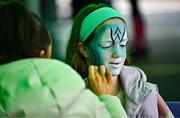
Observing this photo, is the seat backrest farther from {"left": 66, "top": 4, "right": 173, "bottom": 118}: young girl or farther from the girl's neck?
the girl's neck

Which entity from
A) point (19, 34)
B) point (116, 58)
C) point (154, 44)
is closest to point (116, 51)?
point (116, 58)

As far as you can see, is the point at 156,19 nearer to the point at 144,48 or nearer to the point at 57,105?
the point at 144,48

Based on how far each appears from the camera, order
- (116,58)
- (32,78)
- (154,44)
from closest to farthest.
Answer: (32,78) < (116,58) < (154,44)

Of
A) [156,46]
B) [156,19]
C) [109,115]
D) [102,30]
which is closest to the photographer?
[109,115]

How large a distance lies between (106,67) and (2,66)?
26.4 inches

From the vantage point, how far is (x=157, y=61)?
28.7 ft

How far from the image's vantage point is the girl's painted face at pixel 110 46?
112 inches

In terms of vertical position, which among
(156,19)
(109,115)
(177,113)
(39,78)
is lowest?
(156,19)

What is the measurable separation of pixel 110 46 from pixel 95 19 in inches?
5.3

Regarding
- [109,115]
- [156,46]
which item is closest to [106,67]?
[109,115]

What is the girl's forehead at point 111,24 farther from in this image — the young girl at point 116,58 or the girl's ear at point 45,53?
the girl's ear at point 45,53

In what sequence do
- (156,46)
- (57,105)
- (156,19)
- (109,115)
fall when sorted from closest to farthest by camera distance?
(57,105) < (109,115) < (156,46) < (156,19)

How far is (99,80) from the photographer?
2697 millimetres

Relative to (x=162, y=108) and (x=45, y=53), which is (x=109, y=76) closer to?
(x=162, y=108)
